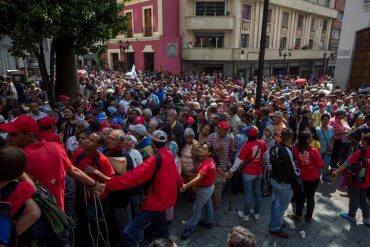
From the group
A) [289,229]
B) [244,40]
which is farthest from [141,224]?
[244,40]

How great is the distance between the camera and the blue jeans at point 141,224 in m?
3.43

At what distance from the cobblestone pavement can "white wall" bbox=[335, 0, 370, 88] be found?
14908 mm

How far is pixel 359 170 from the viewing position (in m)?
4.46

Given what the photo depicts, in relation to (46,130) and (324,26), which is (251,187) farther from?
(324,26)

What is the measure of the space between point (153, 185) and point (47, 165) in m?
1.15

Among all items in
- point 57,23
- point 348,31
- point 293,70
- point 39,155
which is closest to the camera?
point 39,155

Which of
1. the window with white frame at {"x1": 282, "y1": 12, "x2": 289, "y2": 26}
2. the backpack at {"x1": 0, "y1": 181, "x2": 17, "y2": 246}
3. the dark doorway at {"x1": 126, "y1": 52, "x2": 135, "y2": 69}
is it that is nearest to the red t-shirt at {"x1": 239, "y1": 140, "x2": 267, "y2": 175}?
the backpack at {"x1": 0, "y1": 181, "x2": 17, "y2": 246}

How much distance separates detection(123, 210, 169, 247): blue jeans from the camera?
135 inches

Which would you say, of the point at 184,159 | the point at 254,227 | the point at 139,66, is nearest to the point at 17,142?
the point at 184,159

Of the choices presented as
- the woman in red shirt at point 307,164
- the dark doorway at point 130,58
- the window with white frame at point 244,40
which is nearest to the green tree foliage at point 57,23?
the woman in red shirt at point 307,164

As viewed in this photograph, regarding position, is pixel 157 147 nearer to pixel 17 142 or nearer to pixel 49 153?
pixel 49 153

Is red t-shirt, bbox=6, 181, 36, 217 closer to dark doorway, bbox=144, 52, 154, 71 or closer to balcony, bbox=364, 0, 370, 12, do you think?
balcony, bbox=364, 0, 370, 12

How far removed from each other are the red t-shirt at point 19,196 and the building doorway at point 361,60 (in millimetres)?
19060

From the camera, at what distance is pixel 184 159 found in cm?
488
